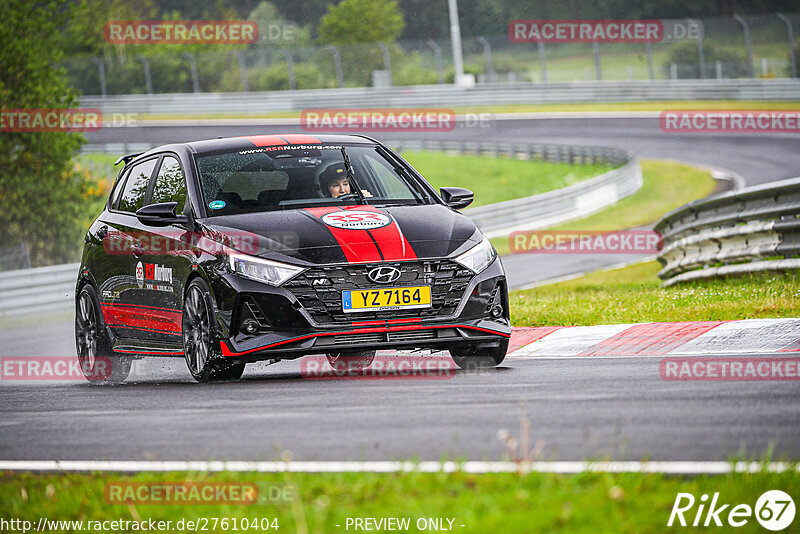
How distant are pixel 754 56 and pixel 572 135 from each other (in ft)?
25.5

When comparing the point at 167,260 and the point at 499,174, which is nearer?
the point at 167,260

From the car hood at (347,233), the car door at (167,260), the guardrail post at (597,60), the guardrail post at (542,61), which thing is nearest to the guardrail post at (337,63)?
the guardrail post at (542,61)

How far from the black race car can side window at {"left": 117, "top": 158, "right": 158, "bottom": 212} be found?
0.07ft

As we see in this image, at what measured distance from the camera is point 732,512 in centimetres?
371

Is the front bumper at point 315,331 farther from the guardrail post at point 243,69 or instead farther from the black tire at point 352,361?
the guardrail post at point 243,69

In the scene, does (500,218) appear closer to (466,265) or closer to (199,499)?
(466,265)

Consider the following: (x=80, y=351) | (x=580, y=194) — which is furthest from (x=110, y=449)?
(x=580, y=194)

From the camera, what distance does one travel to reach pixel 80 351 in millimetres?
9883

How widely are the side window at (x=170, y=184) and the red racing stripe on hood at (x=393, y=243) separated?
1646 millimetres

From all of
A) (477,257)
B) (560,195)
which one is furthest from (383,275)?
(560,195)

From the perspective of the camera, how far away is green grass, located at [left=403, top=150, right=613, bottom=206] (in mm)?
33906

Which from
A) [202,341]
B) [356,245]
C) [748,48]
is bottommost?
[202,341]

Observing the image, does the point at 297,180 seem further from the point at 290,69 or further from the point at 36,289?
the point at 290,69

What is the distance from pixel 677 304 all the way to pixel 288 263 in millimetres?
4591
